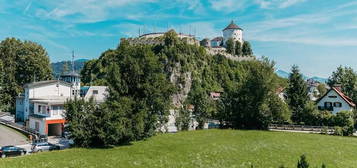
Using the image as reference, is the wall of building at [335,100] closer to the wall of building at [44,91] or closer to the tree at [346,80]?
the tree at [346,80]

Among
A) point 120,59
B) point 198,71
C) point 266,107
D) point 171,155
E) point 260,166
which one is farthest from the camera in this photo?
point 198,71

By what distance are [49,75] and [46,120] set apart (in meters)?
40.8

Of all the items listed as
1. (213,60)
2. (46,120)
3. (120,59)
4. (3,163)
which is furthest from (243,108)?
(213,60)

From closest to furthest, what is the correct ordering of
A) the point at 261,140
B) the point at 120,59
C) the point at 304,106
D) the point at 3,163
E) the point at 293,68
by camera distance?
the point at 3,163 → the point at 261,140 → the point at 120,59 → the point at 304,106 → the point at 293,68

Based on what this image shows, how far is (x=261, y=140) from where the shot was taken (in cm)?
3206

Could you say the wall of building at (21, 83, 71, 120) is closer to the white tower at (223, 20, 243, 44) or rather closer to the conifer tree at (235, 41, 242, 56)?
the conifer tree at (235, 41, 242, 56)

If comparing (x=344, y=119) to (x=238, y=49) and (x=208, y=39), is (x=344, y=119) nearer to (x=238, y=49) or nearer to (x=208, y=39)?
Result: (x=238, y=49)

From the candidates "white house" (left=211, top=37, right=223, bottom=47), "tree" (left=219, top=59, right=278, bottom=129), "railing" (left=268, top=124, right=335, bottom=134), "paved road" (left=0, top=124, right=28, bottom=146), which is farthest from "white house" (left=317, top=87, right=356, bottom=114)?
"white house" (left=211, top=37, right=223, bottom=47)

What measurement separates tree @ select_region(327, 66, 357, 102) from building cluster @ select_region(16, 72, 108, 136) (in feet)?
191

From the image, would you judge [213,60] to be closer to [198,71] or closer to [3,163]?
[198,71]

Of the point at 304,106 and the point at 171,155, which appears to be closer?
the point at 171,155

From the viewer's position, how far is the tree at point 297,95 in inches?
2016

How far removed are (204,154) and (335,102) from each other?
43.5 meters

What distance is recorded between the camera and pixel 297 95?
173 ft
